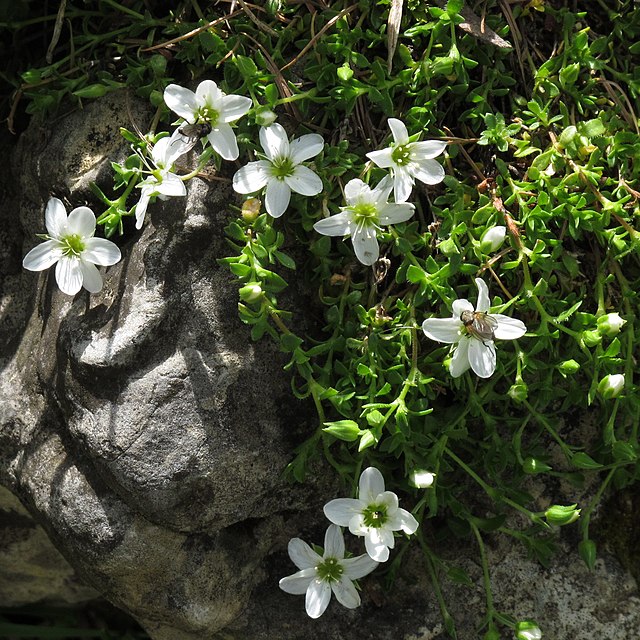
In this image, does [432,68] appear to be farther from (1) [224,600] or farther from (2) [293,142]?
(1) [224,600]

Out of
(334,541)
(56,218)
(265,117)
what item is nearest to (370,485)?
(334,541)

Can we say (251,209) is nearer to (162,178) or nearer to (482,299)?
(162,178)

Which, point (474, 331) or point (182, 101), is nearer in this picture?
point (474, 331)

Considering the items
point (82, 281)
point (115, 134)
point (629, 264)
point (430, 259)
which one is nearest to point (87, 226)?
point (82, 281)

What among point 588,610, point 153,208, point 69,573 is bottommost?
point 69,573

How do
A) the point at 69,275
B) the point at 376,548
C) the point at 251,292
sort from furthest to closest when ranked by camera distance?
the point at 69,275 → the point at 376,548 → the point at 251,292

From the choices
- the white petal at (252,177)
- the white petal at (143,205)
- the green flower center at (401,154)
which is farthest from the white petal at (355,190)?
the white petal at (143,205)

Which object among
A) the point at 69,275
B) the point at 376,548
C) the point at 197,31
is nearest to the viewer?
the point at 376,548
